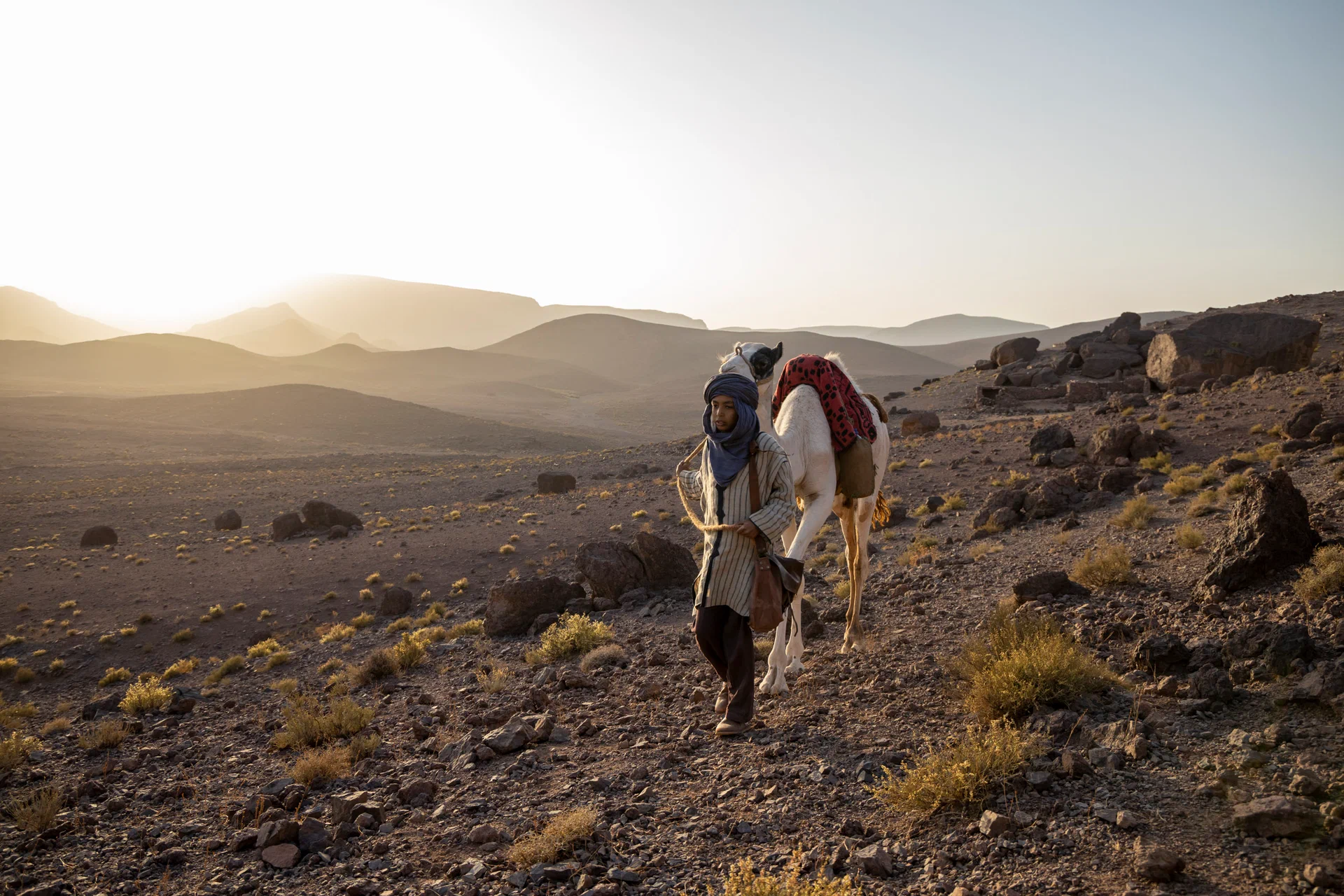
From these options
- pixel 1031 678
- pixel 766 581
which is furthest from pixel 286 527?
pixel 1031 678

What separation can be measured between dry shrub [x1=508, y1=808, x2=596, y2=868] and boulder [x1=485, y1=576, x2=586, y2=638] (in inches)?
242

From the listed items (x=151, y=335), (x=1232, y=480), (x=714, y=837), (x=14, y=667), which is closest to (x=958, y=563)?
(x=1232, y=480)

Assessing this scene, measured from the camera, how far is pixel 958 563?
9.27 m

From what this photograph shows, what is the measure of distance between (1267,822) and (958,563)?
6375 mm

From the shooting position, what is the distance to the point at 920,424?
25.3m

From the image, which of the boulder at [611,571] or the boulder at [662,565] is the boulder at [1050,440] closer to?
the boulder at [662,565]

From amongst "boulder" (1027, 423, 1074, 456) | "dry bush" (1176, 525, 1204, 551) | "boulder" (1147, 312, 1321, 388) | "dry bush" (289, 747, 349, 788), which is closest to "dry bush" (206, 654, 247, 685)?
"dry bush" (289, 747, 349, 788)

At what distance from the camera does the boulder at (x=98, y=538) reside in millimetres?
24203

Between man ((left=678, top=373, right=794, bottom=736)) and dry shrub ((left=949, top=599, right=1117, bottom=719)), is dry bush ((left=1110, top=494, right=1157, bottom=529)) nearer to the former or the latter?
dry shrub ((left=949, top=599, right=1117, bottom=719))

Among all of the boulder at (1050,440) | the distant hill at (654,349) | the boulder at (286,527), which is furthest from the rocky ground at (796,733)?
the distant hill at (654,349)

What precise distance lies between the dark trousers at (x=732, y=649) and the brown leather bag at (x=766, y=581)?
0.23 metres

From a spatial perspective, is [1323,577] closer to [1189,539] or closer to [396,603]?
[1189,539]

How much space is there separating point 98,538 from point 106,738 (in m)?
21.1

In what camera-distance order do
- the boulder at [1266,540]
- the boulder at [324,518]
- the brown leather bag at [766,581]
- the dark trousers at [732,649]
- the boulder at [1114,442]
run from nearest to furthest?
the brown leather bag at [766,581] → the dark trousers at [732,649] → the boulder at [1266,540] → the boulder at [1114,442] → the boulder at [324,518]
